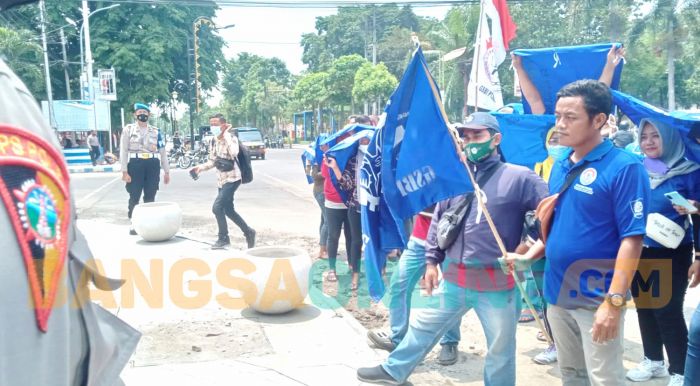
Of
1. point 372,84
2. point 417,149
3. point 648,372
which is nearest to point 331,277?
point 417,149

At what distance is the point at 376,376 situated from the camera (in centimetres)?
390

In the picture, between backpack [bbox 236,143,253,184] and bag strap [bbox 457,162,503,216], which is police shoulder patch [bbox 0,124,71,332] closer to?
bag strap [bbox 457,162,503,216]

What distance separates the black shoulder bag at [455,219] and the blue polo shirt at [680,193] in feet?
3.96

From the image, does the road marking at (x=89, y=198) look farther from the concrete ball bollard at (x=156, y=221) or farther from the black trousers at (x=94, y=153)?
the black trousers at (x=94, y=153)

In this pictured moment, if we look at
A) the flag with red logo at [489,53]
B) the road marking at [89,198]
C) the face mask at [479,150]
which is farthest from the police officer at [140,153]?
the face mask at [479,150]

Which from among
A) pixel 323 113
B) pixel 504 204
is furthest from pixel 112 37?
pixel 504 204

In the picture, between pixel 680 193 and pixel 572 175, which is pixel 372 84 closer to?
pixel 680 193

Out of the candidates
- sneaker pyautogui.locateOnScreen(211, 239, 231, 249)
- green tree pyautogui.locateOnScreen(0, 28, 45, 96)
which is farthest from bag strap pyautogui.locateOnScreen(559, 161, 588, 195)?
green tree pyautogui.locateOnScreen(0, 28, 45, 96)

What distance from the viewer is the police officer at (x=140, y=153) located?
835cm

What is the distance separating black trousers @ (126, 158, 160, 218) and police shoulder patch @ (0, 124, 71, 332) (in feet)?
25.9

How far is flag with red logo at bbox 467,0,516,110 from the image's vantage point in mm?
6062

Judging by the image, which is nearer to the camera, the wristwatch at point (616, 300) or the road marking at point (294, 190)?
the wristwatch at point (616, 300)

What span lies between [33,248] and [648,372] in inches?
166

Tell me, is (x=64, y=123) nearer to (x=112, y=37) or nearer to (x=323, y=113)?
(x=112, y=37)
